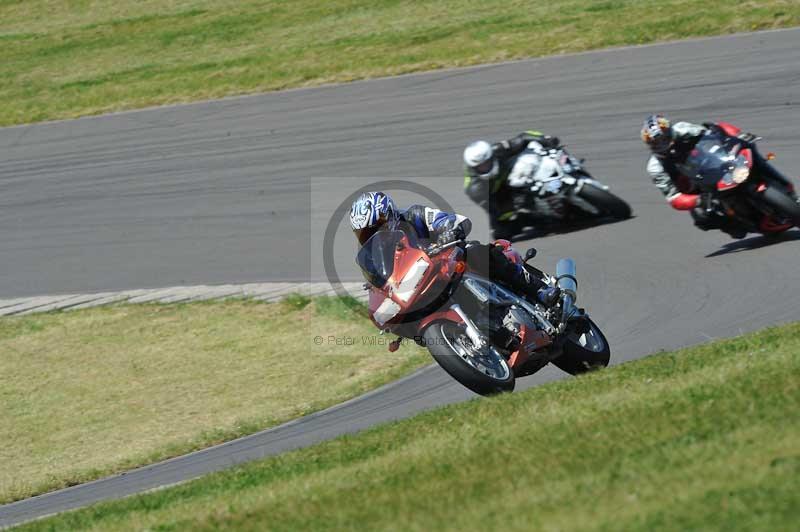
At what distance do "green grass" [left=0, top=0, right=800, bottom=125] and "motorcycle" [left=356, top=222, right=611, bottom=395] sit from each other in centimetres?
1315

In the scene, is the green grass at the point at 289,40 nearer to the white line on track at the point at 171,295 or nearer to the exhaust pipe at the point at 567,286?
the white line on track at the point at 171,295

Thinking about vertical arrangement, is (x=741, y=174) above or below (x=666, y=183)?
above

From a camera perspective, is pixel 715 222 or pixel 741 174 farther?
pixel 715 222

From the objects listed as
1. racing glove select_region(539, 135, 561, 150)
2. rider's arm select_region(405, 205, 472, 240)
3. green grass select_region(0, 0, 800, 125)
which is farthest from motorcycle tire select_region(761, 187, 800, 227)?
green grass select_region(0, 0, 800, 125)

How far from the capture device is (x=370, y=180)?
55.3 feet

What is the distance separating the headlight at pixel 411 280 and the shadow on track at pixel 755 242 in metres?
5.36

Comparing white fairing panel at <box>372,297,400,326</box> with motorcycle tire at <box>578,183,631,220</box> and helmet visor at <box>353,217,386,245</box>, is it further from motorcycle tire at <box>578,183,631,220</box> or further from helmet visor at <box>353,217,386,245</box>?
motorcycle tire at <box>578,183,631,220</box>

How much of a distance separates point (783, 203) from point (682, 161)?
1240mm

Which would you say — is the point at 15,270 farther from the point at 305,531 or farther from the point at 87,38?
the point at 87,38

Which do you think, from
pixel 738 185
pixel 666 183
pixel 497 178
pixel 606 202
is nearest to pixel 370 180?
pixel 497 178

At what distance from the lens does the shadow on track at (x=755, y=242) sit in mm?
12328

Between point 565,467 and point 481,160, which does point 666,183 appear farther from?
point 565,467

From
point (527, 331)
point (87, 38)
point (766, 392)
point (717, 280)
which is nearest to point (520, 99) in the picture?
point (717, 280)

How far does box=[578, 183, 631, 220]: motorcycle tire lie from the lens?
551 inches
